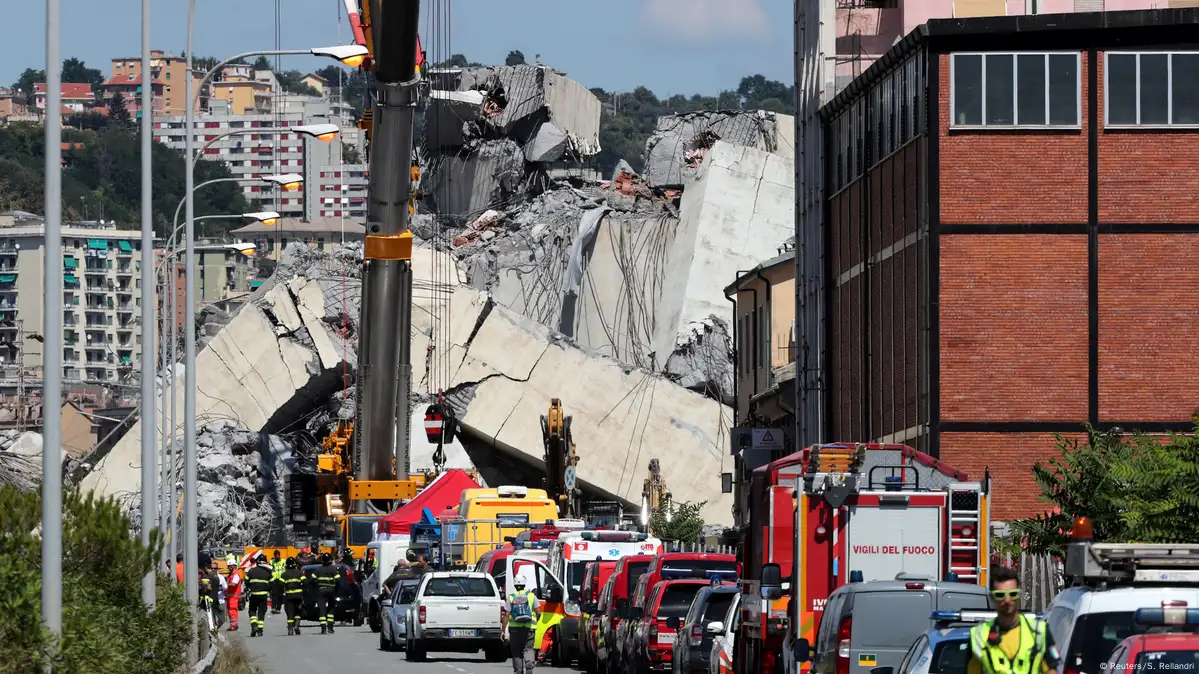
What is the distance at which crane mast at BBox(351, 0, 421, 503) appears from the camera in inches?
1598

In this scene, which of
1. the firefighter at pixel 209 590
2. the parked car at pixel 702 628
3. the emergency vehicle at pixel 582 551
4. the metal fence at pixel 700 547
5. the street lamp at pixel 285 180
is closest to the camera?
the parked car at pixel 702 628

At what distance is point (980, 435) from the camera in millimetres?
42812

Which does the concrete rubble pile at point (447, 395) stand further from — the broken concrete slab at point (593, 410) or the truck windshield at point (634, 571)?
the truck windshield at point (634, 571)

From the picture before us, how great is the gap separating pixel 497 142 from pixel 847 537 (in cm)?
8462

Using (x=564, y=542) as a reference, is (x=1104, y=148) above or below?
above

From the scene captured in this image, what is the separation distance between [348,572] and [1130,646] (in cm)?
3838

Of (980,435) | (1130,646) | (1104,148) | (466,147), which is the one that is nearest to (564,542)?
(980,435)

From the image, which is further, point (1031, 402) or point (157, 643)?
point (1031, 402)

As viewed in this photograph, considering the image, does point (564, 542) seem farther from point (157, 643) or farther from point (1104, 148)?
point (1104, 148)

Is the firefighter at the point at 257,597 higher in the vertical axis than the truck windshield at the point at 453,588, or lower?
lower

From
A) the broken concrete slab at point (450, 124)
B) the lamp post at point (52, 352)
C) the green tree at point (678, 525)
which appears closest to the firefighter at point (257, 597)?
the green tree at point (678, 525)

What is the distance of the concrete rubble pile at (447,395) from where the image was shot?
7881 centimetres

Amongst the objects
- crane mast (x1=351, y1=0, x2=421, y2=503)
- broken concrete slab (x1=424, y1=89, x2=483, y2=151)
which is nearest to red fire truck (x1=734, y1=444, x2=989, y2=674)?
crane mast (x1=351, y1=0, x2=421, y2=503)

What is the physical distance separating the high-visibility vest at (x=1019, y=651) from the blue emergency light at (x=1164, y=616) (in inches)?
27.2
